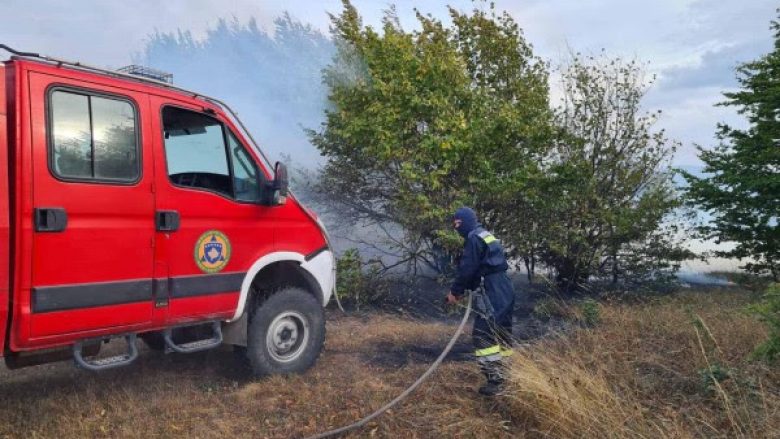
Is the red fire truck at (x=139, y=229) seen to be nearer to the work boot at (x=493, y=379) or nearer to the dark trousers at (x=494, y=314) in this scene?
the dark trousers at (x=494, y=314)

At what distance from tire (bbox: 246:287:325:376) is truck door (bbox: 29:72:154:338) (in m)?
1.04

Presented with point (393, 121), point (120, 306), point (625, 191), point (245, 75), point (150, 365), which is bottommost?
point (150, 365)

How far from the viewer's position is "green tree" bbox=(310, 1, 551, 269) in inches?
321

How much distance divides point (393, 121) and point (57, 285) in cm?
534

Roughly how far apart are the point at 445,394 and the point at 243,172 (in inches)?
98.6

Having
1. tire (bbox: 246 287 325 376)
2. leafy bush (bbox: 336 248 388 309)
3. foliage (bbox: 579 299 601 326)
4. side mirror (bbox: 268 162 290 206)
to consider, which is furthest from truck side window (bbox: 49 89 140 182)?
foliage (bbox: 579 299 601 326)

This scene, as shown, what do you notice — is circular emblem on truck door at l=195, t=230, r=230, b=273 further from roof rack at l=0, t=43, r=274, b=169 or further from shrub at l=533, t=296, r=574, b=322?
shrub at l=533, t=296, r=574, b=322

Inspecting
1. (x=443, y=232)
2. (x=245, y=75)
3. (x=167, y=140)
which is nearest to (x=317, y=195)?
(x=443, y=232)

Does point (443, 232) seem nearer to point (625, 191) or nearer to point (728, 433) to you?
point (625, 191)

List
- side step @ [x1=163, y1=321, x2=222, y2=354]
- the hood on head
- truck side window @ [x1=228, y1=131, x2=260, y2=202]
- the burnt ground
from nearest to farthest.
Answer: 1. side step @ [x1=163, y1=321, x2=222, y2=354]
2. truck side window @ [x1=228, y1=131, x2=260, y2=202]
3. the hood on head
4. the burnt ground

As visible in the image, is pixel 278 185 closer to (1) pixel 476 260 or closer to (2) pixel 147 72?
(2) pixel 147 72

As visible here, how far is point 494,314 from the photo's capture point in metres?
4.73

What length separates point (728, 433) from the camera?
336cm

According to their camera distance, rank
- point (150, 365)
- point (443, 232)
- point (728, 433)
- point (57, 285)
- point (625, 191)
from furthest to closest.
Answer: point (625, 191), point (443, 232), point (150, 365), point (57, 285), point (728, 433)
